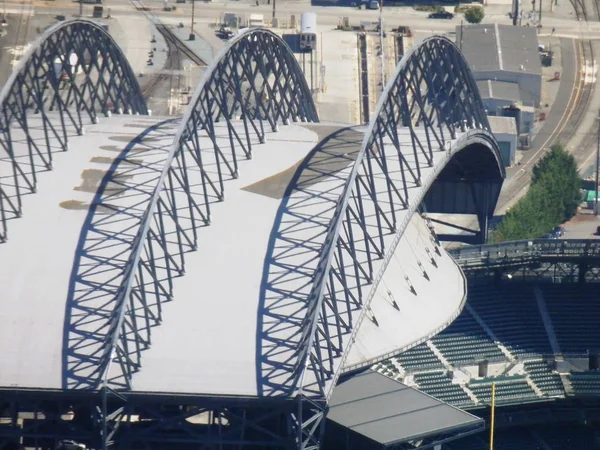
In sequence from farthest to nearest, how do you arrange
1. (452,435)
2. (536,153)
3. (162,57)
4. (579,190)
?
(162,57) → (536,153) → (579,190) → (452,435)

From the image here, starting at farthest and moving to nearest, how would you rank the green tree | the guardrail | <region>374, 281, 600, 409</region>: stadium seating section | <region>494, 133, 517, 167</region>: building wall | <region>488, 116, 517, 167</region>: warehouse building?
<region>488, 116, 517, 167</region>: warehouse building, <region>494, 133, 517, 167</region>: building wall, the green tree, the guardrail, <region>374, 281, 600, 409</region>: stadium seating section

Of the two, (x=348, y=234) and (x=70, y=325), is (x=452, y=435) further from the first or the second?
(x=70, y=325)

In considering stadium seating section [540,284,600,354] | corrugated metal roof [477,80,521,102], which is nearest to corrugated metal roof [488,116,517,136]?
corrugated metal roof [477,80,521,102]

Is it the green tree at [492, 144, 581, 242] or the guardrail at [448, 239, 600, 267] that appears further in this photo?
the green tree at [492, 144, 581, 242]

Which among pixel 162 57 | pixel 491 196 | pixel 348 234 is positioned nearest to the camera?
pixel 348 234

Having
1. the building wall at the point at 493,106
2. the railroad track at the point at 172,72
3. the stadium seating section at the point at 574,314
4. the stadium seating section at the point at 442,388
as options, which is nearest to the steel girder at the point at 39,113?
the stadium seating section at the point at 442,388

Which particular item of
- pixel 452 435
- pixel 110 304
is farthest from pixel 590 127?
pixel 110 304

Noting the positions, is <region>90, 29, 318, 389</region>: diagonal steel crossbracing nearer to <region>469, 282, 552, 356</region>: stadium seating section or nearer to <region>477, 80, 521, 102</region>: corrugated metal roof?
<region>469, 282, 552, 356</region>: stadium seating section
